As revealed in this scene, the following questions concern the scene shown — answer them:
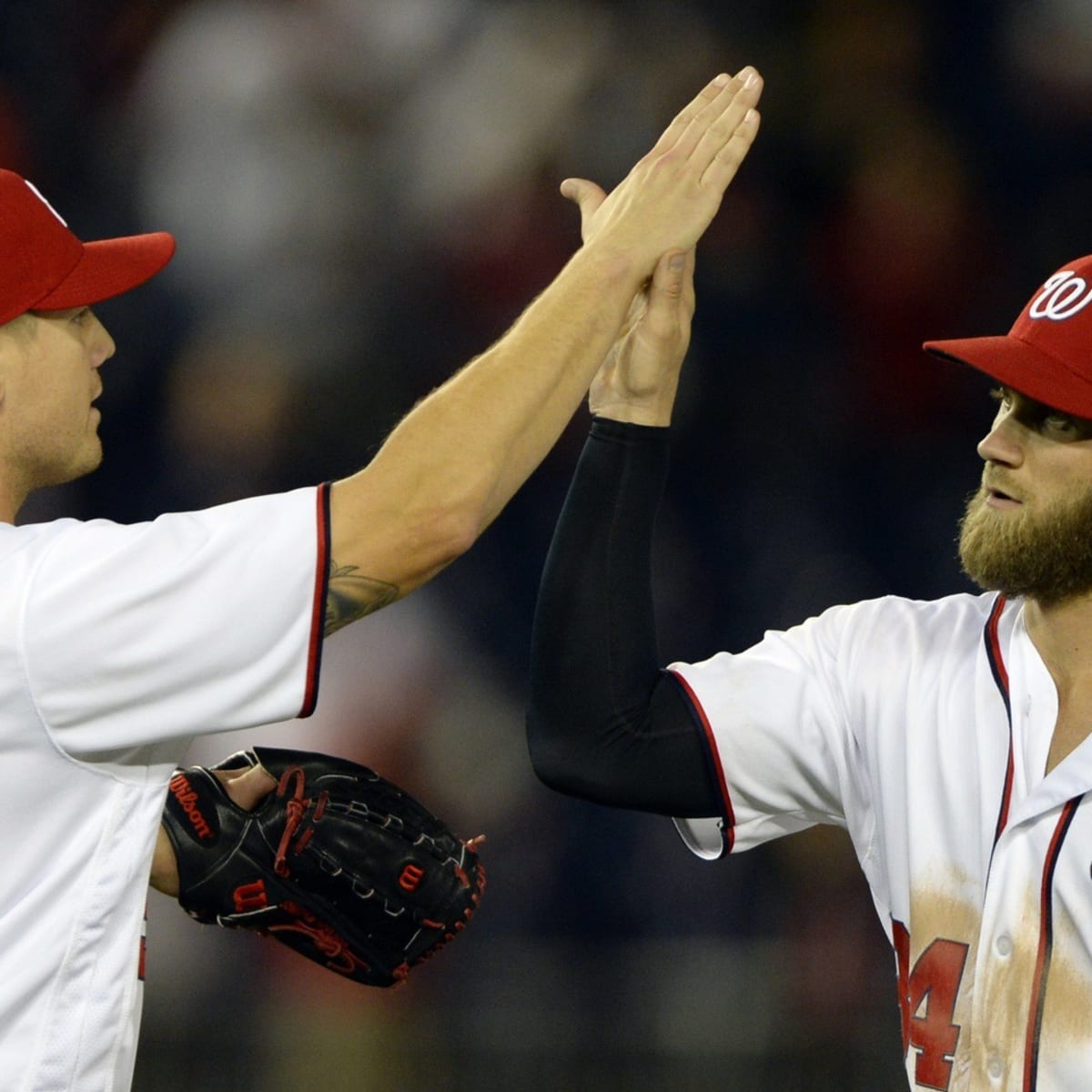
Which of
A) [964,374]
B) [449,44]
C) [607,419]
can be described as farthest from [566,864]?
[449,44]

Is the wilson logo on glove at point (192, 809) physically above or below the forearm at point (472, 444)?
below

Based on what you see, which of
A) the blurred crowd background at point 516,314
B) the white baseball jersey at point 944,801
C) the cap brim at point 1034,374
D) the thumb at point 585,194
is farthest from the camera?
the blurred crowd background at point 516,314

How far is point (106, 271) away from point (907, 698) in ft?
3.55

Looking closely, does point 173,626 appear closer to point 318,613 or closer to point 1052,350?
point 318,613

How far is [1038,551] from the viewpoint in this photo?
188cm

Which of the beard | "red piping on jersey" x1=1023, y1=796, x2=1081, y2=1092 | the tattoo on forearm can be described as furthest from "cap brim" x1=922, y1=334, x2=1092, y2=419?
the tattoo on forearm

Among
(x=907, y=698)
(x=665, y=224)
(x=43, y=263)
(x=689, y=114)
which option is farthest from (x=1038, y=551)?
(x=43, y=263)

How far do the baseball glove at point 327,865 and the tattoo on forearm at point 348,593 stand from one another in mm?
498

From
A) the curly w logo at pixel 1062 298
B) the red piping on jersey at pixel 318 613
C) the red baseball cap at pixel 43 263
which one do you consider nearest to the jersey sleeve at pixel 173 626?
the red piping on jersey at pixel 318 613

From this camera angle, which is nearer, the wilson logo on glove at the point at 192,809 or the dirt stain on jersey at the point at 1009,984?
the dirt stain on jersey at the point at 1009,984

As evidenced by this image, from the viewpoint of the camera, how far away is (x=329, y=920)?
6.43ft

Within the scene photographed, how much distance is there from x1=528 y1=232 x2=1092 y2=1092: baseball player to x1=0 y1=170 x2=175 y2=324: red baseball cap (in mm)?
672

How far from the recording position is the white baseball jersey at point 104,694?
142 cm

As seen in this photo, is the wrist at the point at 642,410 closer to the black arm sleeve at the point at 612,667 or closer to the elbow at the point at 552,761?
the black arm sleeve at the point at 612,667
